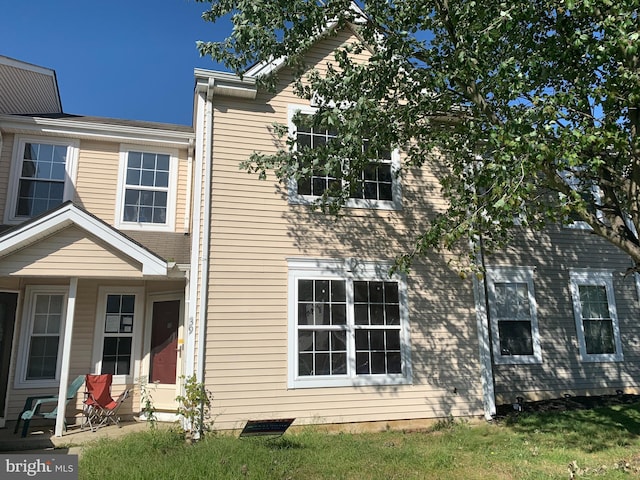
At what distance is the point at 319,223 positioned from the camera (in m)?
8.58

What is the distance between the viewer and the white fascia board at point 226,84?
26.6 feet

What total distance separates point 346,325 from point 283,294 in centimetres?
134

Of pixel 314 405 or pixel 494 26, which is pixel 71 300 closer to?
pixel 314 405

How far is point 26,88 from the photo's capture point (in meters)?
12.1

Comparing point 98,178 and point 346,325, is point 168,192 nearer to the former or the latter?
point 98,178

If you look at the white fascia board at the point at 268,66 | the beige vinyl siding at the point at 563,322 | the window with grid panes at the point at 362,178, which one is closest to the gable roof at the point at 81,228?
the window with grid panes at the point at 362,178

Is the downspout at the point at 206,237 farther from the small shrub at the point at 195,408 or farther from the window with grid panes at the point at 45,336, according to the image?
the window with grid panes at the point at 45,336

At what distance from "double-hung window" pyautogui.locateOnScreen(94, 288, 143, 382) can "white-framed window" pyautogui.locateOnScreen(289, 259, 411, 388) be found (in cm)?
Answer: 338

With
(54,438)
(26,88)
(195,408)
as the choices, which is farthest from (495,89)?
(26,88)

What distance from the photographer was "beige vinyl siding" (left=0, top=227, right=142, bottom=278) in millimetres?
7102

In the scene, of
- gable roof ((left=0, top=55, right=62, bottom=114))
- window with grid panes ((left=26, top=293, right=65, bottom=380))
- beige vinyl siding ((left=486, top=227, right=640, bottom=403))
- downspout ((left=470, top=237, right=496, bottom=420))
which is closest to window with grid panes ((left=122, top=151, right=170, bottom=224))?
window with grid panes ((left=26, top=293, right=65, bottom=380))

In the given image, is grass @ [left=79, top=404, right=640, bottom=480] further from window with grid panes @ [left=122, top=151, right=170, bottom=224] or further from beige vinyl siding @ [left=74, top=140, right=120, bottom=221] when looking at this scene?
beige vinyl siding @ [left=74, top=140, right=120, bottom=221]

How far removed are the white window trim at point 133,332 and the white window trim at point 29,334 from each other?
2.02 feet

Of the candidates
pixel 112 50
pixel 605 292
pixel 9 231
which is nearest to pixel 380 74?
pixel 9 231
